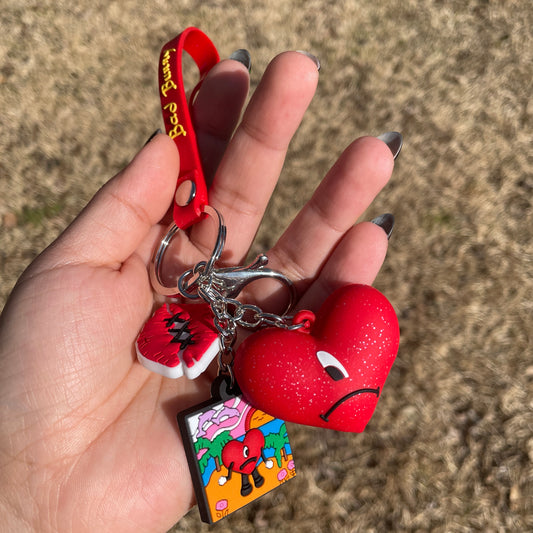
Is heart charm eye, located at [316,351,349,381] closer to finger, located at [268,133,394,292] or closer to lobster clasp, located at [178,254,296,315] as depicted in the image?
lobster clasp, located at [178,254,296,315]

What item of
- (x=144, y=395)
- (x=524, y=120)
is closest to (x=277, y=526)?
(x=144, y=395)

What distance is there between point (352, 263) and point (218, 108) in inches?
41.8

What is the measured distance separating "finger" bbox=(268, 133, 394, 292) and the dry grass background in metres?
1.02

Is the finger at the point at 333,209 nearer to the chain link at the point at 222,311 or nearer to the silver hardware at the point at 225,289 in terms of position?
the silver hardware at the point at 225,289

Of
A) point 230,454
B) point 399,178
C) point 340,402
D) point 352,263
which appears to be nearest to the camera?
point 340,402

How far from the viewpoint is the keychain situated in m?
2.23

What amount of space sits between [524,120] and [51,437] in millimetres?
3514

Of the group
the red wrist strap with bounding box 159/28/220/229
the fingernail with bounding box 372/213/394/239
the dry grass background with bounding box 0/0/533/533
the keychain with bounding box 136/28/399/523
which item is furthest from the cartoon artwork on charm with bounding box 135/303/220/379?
the dry grass background with bounding box 0/0/533/533

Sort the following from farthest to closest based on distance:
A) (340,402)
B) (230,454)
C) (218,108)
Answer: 1. (218,108)
2. (230,454)
3. (340,402)

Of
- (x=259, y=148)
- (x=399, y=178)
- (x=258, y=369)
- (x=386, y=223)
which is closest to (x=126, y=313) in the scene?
(x=258, y=369)

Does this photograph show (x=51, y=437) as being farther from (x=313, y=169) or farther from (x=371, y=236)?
(x=313, y=169)

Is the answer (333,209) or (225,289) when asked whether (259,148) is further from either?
(225,289)

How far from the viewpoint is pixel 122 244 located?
2.58 meters

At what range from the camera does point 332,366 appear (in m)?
2.22
